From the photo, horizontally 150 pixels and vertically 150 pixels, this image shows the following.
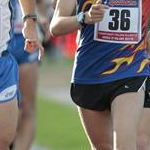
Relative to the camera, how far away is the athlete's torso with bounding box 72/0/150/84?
6668 millimetres

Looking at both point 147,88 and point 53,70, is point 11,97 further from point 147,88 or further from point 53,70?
point 53,70

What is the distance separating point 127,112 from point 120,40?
0.57 meters

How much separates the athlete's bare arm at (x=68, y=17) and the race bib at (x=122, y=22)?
0.94 feet

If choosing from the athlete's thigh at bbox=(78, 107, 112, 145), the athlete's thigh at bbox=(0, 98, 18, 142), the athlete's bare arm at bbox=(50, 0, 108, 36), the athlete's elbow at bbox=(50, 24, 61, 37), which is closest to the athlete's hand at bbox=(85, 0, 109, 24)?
the athlete's bare arm at bbox=(50, 0, 108, 36)

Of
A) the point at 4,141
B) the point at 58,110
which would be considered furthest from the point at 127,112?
the point at 58,110

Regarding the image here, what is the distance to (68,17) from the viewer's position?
642 centimetres

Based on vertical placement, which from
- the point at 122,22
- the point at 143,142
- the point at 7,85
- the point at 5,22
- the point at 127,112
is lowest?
the point at 143,142

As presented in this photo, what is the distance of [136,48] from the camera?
671cm

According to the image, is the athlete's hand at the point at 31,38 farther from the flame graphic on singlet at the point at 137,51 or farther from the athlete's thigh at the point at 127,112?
the athlete's thigh at the point at 127,112

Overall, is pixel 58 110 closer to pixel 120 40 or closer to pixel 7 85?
pixel 120 40

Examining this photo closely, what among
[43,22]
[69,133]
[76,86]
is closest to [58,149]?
[69,133]

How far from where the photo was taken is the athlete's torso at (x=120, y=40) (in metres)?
6.67

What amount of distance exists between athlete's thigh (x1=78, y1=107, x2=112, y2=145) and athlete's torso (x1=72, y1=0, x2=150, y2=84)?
12.5 inches

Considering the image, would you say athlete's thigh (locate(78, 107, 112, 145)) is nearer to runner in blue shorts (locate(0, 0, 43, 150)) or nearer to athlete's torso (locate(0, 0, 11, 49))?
runner in blue shorts (locate(0, 0, 43, 150))
